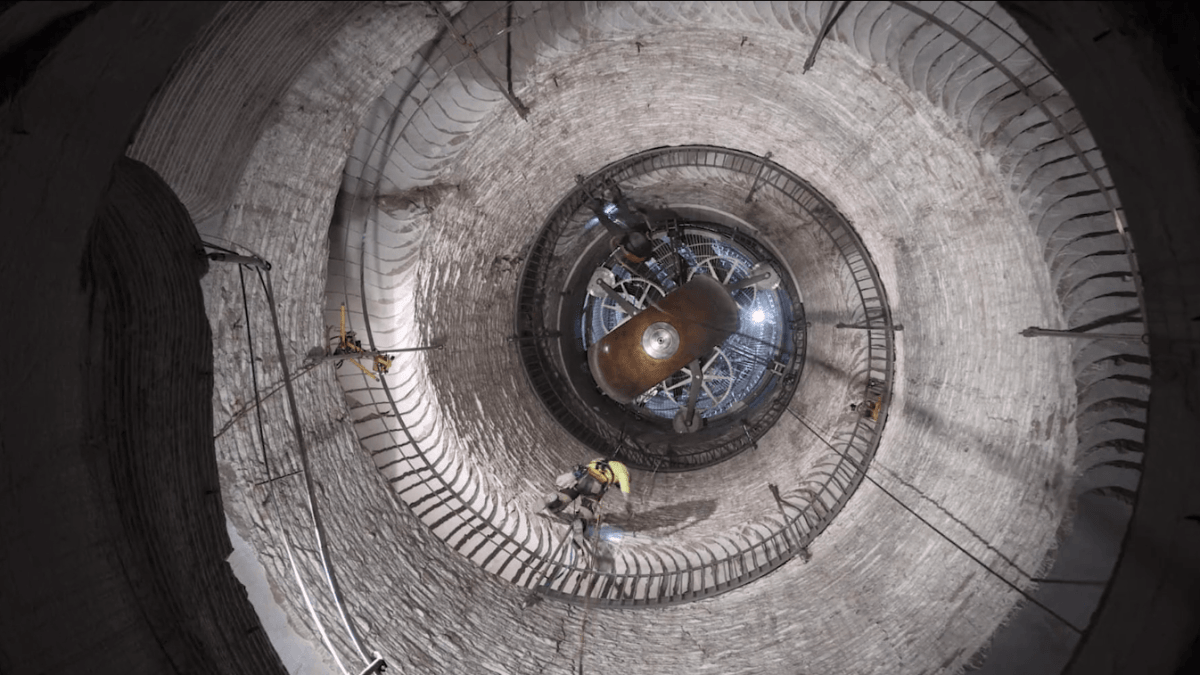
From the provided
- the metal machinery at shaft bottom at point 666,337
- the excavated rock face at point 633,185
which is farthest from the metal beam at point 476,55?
the metal machinery at shaft bottom at point 666,337

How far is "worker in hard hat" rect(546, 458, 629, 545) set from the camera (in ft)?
18.1

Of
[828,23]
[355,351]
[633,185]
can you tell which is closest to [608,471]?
[355,351]

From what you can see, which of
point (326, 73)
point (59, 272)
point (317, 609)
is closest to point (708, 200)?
point (326, 73)

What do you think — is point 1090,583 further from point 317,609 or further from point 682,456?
point 317,609

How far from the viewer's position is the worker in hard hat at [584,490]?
5.51 meters

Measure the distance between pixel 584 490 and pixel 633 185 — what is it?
3001 millimetres

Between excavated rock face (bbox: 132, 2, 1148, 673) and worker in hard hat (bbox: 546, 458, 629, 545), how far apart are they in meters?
0.19

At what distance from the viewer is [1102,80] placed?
93.3 inches

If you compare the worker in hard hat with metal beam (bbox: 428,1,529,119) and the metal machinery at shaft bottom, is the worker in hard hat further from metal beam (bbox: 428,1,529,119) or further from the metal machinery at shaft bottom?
metal beam (bbox: 428,1,529,119)

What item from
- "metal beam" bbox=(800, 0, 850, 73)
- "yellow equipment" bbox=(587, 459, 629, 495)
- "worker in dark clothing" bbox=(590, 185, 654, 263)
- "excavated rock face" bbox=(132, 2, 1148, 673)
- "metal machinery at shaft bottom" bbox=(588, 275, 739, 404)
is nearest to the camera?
"metal beam" bbox=(800, 0, 850, 73)

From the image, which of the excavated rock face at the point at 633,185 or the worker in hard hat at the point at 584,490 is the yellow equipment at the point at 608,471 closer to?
the worker in hard hat at the point at 584,490

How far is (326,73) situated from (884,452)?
479 centimetres

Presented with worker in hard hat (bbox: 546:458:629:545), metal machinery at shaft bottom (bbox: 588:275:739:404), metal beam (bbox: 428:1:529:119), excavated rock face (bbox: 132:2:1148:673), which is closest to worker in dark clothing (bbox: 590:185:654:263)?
excavated rock face (bbox: 132:2:1148:673)

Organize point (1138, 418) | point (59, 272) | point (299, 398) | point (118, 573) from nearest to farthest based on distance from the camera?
point (59, 272), point (118, 573), point (1138, 418), point (299, 398)
